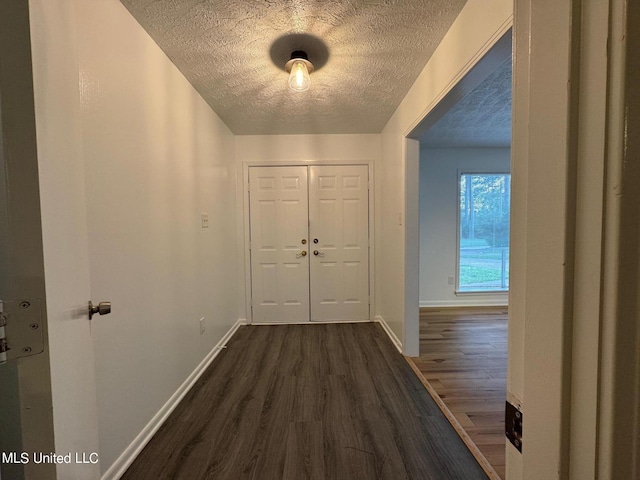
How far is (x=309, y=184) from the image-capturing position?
3416 millimetres

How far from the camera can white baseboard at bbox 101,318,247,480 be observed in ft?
4.38

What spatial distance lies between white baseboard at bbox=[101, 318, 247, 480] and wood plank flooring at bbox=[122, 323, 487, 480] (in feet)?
0.11

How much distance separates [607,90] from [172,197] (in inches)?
81.5

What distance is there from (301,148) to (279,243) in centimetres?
118

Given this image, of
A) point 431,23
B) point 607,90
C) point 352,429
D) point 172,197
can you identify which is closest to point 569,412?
point 607,90

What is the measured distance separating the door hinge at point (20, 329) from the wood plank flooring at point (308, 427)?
131cm

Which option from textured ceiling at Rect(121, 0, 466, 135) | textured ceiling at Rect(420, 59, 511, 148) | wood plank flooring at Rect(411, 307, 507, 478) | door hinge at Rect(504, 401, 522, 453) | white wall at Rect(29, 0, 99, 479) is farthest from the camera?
textured ceiling at Rect(420, 59, 511, 148)

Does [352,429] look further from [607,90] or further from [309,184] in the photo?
[309,184]

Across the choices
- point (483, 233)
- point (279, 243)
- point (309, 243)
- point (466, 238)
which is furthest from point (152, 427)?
point (483, 233)

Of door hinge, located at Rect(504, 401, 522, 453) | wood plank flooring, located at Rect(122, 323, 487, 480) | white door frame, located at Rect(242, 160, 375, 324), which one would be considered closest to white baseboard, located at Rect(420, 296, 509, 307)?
white door frame, located at Rect(242, 160, 375, 324)

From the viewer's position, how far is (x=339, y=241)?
3.46 meters

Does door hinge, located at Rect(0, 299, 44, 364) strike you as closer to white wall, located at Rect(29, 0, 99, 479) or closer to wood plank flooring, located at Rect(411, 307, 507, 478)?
white wall, located at Rect(29, 0, 99, 479)

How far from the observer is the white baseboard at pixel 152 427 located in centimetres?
134

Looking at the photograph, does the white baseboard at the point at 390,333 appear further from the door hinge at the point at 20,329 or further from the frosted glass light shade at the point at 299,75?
the door hinge at the point at 20,329
